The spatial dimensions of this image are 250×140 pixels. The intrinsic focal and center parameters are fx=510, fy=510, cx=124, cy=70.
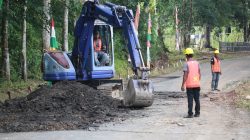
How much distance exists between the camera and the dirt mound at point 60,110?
12.4 metres

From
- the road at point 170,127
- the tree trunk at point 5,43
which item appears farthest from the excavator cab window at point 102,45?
the tree trunk at point 5,43

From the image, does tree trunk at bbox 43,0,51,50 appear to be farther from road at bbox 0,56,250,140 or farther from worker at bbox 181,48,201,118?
worker at bbox 181,48,201,118

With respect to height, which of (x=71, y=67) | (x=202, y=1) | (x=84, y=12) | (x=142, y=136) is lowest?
(x=142, y=136)

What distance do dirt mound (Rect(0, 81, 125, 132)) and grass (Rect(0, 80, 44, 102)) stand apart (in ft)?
11.3

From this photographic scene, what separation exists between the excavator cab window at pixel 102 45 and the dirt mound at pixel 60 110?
6.31 ft

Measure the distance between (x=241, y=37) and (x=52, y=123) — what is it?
67359 mm

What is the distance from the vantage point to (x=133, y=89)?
1503 cm

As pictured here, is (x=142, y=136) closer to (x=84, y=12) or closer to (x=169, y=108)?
(x=169, y=108)

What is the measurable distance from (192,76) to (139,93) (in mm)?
1782

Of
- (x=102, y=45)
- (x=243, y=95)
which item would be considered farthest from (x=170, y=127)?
A: (x=243, y=95)

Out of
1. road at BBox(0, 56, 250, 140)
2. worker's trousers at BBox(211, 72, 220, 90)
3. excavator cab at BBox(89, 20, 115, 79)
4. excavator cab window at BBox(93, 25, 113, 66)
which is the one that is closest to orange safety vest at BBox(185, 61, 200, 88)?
road at BBox(0, 56, 250, 140)

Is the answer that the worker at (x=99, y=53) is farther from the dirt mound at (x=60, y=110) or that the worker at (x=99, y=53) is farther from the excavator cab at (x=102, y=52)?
the dirt mound at (x=60, y=110)

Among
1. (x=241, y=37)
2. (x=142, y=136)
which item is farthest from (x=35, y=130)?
(x=241, y=37)

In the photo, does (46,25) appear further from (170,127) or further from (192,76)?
(170,127)
